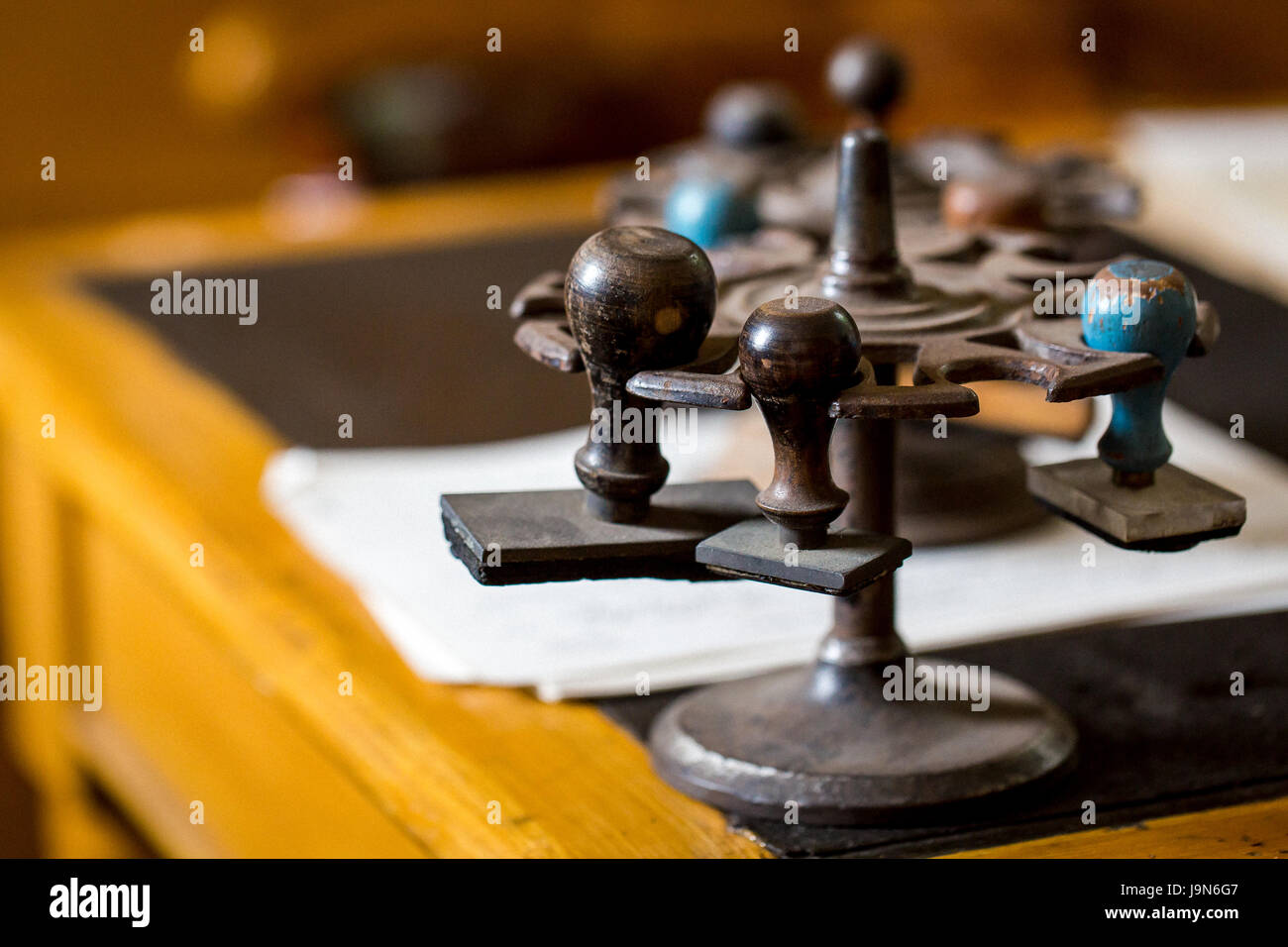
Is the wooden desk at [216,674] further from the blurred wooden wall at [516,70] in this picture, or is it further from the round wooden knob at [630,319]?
the blurred wooden wall at [516,70]

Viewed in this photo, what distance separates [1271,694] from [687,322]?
388 millimetres

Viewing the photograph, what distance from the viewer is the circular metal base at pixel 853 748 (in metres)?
0.70

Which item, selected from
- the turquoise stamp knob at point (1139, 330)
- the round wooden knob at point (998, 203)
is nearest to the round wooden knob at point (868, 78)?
the round wooden knob at point (998, 203)

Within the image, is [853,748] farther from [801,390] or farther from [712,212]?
[712,212]

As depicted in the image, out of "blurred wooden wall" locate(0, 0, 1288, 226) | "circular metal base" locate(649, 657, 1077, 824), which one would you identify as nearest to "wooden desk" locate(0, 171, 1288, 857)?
"circular metal base" locate(649, 657, 1077, 824)

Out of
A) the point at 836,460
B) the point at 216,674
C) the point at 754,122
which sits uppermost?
the point at 754,122

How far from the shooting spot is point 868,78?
3.10 ft

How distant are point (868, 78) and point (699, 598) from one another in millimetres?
303

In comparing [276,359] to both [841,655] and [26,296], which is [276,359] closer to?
[26,296]

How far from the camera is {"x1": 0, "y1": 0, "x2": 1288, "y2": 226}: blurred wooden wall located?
316cm

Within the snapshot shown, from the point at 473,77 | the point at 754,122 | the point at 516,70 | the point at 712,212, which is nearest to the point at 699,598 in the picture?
the point at 712,212

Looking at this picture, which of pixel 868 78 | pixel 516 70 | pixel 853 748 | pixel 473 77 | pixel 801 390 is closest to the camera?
pixel 801 390

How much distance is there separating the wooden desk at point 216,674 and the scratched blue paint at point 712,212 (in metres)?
0.28

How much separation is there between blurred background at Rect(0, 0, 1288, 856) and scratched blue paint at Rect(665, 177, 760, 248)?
1929 millimetres
